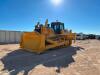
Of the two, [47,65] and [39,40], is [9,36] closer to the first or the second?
[39,40]

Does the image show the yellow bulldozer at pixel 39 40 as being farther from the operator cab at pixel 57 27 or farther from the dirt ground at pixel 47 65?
the dirt ground at pixel 47 65

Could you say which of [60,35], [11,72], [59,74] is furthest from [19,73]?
[60,35]

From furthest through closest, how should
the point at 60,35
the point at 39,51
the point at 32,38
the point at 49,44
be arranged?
the point at 60,35 < the point at 49,44 < the point at 32,38 < the point at 39,51

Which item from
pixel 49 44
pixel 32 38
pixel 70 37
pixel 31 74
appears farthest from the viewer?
pixel 70 37

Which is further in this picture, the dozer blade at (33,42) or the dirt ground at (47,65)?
the dozer blade at (33,42)

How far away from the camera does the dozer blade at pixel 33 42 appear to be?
1065 centimetres

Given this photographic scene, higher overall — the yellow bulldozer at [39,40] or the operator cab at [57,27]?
the operator cab at [57,27]

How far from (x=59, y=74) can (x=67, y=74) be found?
0.31 m

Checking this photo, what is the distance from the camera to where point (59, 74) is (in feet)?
18.7

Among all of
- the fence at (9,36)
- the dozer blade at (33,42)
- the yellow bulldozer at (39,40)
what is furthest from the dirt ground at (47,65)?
the fence at (9,36)

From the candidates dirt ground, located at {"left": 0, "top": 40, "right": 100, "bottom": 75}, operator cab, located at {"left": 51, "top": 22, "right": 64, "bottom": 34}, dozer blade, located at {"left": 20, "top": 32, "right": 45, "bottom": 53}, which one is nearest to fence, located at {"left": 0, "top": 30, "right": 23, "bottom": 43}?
operator cab, located at {"left": 51, "top": 22, "right": 64, "bottom": 34}

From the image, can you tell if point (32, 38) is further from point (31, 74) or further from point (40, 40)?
point (31, 74)

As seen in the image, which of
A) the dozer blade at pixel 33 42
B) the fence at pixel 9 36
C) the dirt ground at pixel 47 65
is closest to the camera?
the dirt ground at pixel 47 65

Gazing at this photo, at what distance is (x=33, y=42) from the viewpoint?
11.2m
